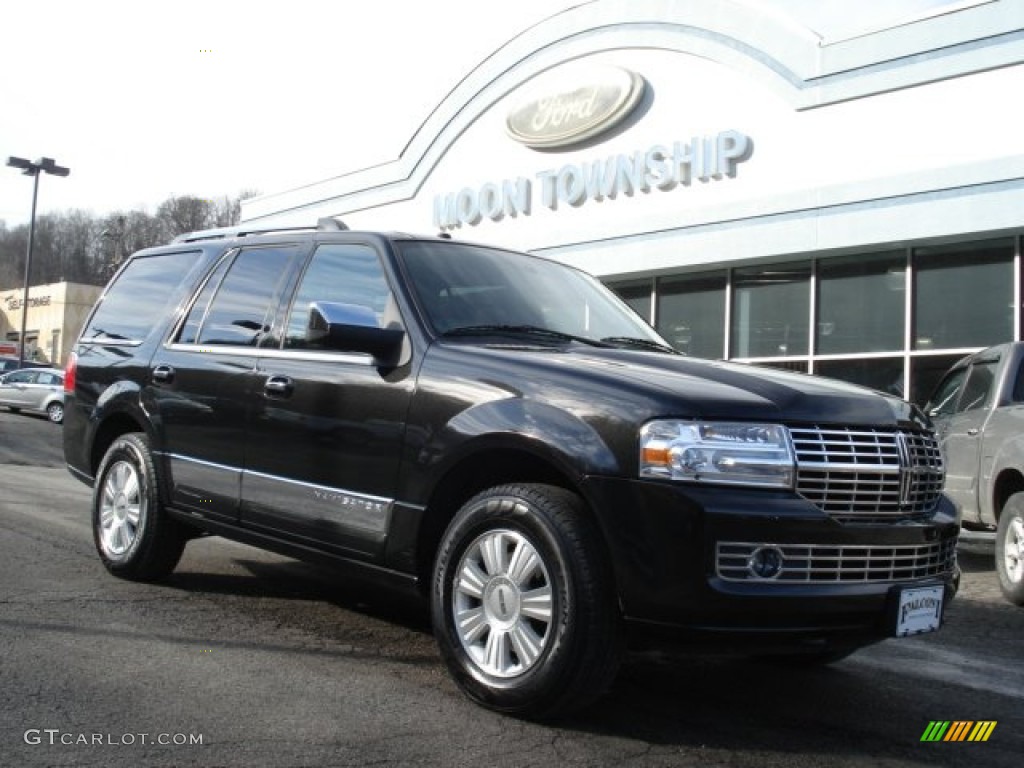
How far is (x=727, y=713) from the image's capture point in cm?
404

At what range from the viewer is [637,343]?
5.06 m

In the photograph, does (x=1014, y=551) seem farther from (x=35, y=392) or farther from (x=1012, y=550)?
(x=35, y=392)

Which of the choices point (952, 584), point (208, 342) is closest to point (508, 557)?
point (952, 584)

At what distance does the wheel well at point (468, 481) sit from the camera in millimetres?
3947

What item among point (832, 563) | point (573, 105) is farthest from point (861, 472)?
point (573, 105)

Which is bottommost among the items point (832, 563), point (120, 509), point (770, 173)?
point (120, 509)

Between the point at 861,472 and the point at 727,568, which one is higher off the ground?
the point at 861,472

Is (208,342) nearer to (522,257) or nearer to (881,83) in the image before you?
(522,257)

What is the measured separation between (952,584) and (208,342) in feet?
12.3

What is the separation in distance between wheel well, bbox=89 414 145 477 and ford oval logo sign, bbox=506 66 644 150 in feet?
42.5

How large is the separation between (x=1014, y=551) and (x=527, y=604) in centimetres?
479

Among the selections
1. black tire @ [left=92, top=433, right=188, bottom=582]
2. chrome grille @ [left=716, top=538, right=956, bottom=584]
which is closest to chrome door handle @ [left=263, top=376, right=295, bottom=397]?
black tire @ [left=92, top=433, right=188, bottom=582]

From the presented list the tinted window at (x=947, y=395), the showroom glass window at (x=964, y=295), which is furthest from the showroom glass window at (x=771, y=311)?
the tinted window at (x=947, y=395)

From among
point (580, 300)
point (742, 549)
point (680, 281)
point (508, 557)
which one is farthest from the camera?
point (680, 281)
